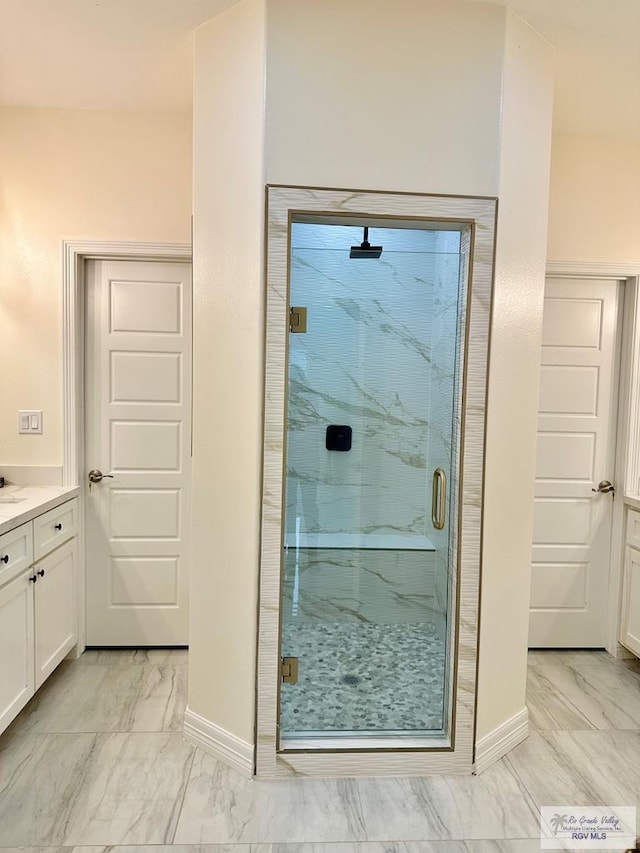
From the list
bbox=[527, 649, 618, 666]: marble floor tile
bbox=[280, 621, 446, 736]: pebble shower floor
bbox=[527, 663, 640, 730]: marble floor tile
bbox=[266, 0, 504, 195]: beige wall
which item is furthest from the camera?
bbox=[527, 649, 618, 666]: marble floor tile

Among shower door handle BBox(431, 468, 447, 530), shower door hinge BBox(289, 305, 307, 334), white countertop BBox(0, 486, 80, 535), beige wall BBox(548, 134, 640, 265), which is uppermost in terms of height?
beige wall BBox(548, 134, 640, 265)

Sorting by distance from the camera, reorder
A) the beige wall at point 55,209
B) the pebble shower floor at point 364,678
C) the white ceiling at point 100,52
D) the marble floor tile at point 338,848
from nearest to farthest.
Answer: the marble floor tile at point 338,848 → the white ceiling at point 100,52 → the pebble shower floor at point 364,678 → the beige wall at point 55,209

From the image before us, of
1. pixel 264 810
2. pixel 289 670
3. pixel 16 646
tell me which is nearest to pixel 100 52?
pixel 16 646

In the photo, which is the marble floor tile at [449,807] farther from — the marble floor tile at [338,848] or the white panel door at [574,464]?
the white panel door at [574,464]

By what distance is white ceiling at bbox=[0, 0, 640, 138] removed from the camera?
2102mm

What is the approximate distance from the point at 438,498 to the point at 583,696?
1383mm

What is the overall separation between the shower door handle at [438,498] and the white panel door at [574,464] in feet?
3.97

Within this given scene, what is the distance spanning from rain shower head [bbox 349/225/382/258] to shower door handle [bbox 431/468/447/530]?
2.81 ft

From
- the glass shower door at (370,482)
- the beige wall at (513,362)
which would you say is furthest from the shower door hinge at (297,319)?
the beige wall at (513,362)

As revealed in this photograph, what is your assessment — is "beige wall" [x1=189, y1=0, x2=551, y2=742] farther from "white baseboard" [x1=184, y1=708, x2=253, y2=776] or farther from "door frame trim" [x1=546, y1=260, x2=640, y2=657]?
"door frame trim" [x1=546, y1=260, x2=640, y2=657]

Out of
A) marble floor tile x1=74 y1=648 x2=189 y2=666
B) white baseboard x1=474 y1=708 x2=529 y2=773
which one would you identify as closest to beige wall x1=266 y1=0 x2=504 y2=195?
white baseboard x1=474 y1=708 x2=529 y2=773

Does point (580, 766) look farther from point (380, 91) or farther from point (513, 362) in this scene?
point (380, 91)

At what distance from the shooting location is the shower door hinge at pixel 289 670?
218 cm

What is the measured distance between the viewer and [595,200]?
121 inches
